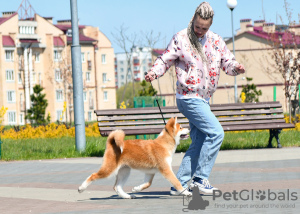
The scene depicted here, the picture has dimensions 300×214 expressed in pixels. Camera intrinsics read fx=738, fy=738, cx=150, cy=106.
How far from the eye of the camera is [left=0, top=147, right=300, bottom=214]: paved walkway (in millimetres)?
7758

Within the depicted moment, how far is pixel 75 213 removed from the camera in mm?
7555

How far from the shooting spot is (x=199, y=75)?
859 cm

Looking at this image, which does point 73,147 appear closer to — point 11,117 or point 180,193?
point 180,193

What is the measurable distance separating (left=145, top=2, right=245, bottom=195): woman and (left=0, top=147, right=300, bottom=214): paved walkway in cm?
50

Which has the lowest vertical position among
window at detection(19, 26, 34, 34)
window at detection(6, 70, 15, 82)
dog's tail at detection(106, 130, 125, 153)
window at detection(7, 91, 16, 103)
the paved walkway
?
the paved walkway

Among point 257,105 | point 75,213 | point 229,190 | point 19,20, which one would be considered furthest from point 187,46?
point 19,20

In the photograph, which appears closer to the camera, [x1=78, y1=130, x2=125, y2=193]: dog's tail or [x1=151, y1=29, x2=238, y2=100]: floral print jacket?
[x1=78, y1=130, x2=125, y2=193]: dog's tail

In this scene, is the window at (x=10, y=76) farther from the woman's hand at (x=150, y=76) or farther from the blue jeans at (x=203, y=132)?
the woman's hand at (x=150, y=76)

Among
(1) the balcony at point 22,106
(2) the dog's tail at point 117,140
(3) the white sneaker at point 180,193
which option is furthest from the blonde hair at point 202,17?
(1) the balcony at point 22,106

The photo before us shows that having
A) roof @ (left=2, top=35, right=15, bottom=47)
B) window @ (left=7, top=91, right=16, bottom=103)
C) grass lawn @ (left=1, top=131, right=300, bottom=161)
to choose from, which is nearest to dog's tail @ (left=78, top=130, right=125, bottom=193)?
grass lawn @ (left=1, top=131, right=300, bottom=161)

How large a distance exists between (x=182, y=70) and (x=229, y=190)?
1.59 meters

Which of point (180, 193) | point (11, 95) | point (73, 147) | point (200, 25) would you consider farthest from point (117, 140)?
point (11, 95)

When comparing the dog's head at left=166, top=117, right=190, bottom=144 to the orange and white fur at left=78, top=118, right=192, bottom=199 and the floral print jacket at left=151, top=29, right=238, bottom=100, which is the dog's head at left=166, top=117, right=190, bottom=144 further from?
the floral print jacket at left=151, top=29, right=238, bottom=100

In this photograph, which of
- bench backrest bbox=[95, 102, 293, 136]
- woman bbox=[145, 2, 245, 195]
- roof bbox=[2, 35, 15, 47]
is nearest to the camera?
woman bbox=[145, 2, 245, 195]
